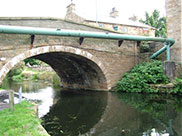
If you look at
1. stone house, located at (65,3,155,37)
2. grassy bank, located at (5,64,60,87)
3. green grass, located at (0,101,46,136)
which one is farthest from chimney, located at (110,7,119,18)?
green grass, located at (0,101,46,136)

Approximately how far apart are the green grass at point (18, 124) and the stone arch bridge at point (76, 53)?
10.5 feet

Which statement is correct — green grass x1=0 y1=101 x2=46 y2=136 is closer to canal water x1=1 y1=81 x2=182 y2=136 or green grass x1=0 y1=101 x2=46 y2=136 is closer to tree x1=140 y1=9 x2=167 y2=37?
canal water x1=1 y1=81 x2=182 y2=136

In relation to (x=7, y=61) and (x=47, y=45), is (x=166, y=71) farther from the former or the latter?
(x=7, y=61)

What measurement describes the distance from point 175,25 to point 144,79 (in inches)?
150

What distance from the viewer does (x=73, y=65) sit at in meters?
12.7

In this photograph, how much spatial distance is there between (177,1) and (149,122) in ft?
26.5

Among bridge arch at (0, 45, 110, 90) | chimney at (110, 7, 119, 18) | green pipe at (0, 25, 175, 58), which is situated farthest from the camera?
chimney at (110, 7, 119, 18)

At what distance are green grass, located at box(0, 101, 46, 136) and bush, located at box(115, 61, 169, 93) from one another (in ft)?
21.7

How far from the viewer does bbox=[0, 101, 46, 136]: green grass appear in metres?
3.71

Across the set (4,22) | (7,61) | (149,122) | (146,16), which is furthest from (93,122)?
(146,16)

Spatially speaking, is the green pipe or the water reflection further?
the green pipe

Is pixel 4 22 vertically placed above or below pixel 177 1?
below

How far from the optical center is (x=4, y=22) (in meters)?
8.00

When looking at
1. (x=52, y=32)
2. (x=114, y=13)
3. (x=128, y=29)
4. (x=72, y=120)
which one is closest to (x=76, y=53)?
(x=52, y=32)
